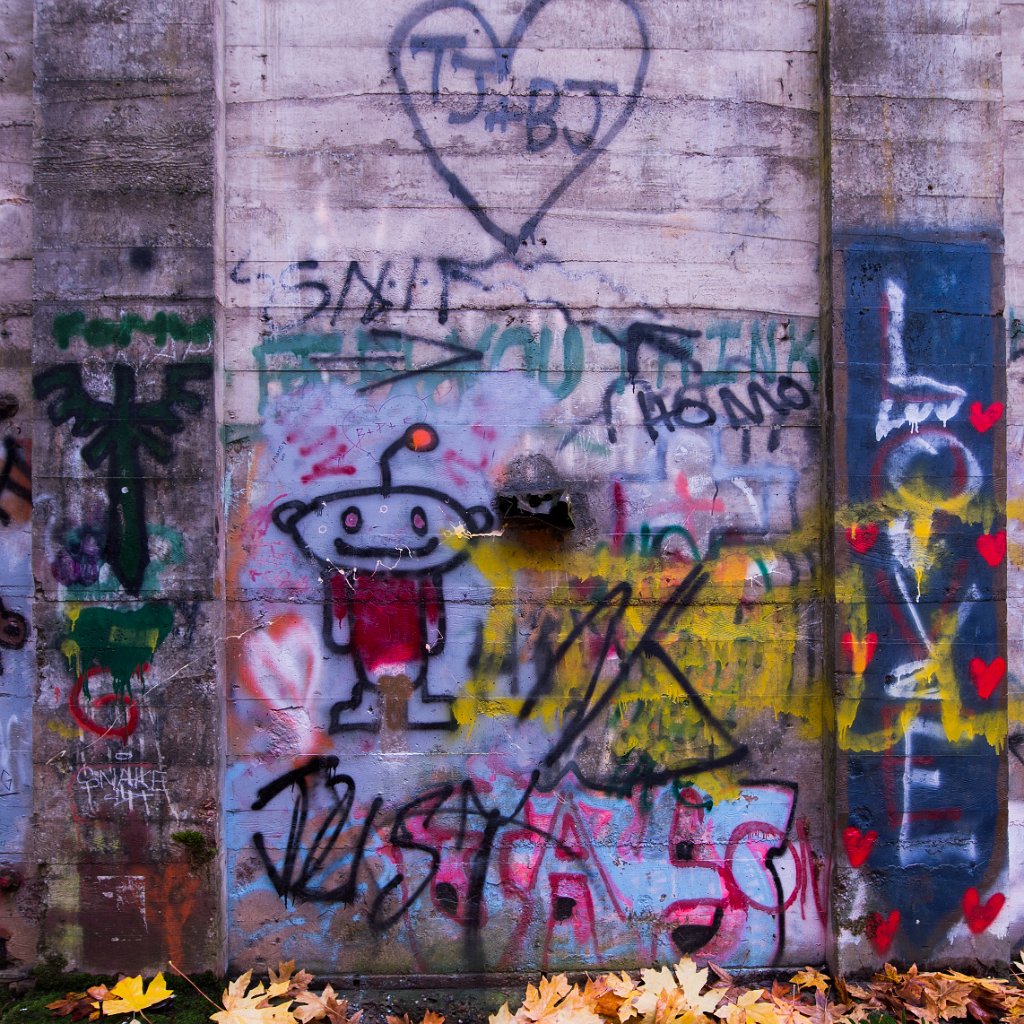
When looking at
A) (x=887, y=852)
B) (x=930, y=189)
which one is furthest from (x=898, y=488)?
(x=887, y=852)

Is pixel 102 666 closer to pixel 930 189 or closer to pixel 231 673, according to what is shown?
pixel 231 673

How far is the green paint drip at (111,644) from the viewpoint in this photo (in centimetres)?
374

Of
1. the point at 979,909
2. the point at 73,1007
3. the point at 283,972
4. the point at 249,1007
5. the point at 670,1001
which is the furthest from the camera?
the point at 979,909

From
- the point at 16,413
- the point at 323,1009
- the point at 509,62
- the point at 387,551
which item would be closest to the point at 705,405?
the point at 387,551

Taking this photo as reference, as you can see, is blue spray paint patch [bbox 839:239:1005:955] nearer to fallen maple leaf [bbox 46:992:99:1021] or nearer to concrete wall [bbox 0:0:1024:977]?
concrete wall [bbox 0:0:1024:977]

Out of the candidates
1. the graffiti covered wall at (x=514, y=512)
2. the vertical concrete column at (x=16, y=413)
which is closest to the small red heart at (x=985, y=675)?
the graffiti covered wall at (x=514, y=512)

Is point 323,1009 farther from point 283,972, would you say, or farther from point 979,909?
point 979,909

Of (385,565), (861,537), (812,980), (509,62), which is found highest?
(509,62)

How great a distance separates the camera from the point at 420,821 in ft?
12.9

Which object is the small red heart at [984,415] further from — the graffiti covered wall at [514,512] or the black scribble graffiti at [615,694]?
the black scribble graffiti at [615,694]

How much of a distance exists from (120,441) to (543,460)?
1.95 meters

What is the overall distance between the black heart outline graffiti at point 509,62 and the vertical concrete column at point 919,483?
3.11 ft

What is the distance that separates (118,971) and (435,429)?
283 cm

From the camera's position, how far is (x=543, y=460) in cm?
398
